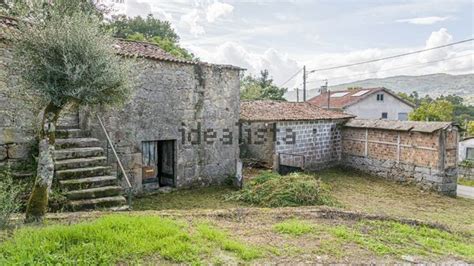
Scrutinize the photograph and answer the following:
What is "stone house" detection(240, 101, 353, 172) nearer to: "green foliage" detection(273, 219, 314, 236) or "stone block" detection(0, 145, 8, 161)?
"stone block" detection(0, 145, 8, 161)

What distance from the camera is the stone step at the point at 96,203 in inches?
283

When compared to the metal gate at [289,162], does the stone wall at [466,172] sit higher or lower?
lower

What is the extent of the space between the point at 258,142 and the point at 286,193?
18.7ft

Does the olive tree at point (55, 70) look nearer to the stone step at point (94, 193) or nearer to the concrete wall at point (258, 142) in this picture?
the stone step at point (94, 193)

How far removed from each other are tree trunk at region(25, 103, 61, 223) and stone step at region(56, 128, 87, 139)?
3877mm

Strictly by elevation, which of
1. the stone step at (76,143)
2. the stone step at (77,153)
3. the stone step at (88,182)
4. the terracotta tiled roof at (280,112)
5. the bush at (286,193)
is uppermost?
the terracotta tiled roof at (280,112)

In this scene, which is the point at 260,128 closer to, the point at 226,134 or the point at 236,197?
the point at 226,134

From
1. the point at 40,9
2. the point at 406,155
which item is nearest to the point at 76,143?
the point at 40,9

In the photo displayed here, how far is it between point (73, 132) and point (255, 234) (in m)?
5.95

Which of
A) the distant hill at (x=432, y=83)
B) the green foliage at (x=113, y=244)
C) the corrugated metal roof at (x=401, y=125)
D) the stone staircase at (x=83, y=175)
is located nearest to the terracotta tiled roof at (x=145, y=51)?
the stone staircase at (x=83, y=175)

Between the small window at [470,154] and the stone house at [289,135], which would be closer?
the stone house at [289,135]

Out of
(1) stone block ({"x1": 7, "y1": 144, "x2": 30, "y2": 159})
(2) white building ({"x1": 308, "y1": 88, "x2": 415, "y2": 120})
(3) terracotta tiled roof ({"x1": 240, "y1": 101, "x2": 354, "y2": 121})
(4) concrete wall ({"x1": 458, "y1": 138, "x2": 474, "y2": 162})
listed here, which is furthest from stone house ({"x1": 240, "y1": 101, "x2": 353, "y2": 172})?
(2) white building ({"x1": 308, "y1": 88, "x2": 415, "y2": 120})

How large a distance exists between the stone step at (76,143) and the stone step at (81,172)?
2.95 ft

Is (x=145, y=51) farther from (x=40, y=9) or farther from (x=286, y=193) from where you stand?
(x=286, y=193)
